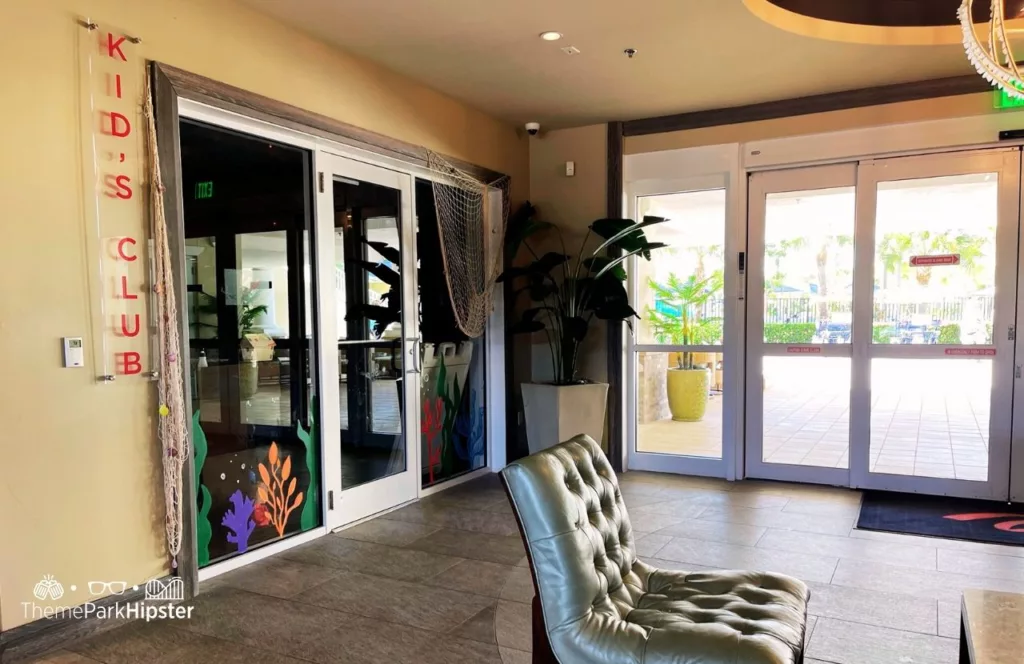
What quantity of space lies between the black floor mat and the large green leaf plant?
2.05 metres

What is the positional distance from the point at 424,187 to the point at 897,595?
363cm

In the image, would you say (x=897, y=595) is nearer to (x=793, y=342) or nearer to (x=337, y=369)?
(x=793, y=342)

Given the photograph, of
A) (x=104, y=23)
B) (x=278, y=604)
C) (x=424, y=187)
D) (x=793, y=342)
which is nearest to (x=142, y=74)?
(x=104, y=23)

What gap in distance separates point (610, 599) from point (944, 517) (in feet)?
10.5

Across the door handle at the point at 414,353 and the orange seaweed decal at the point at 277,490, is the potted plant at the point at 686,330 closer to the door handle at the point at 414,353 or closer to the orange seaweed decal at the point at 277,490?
the door handle at the point at 414,353

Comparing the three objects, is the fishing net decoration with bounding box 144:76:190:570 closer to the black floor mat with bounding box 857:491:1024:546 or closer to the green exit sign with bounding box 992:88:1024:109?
the black floor mat with bounding box 857:491:1024:546

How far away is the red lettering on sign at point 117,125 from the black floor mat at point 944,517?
14.3 ft

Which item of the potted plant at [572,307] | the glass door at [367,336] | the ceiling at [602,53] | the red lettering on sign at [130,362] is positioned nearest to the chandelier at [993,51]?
the ceiling at [602,53]

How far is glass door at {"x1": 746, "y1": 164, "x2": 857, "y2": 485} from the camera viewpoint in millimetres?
4793

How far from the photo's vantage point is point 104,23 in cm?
268

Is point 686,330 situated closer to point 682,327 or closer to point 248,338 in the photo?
point 682,327

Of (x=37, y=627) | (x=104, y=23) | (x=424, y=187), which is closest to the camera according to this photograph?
(x=37, y=627)

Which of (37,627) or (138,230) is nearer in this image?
(37,627)

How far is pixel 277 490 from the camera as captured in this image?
356cm
